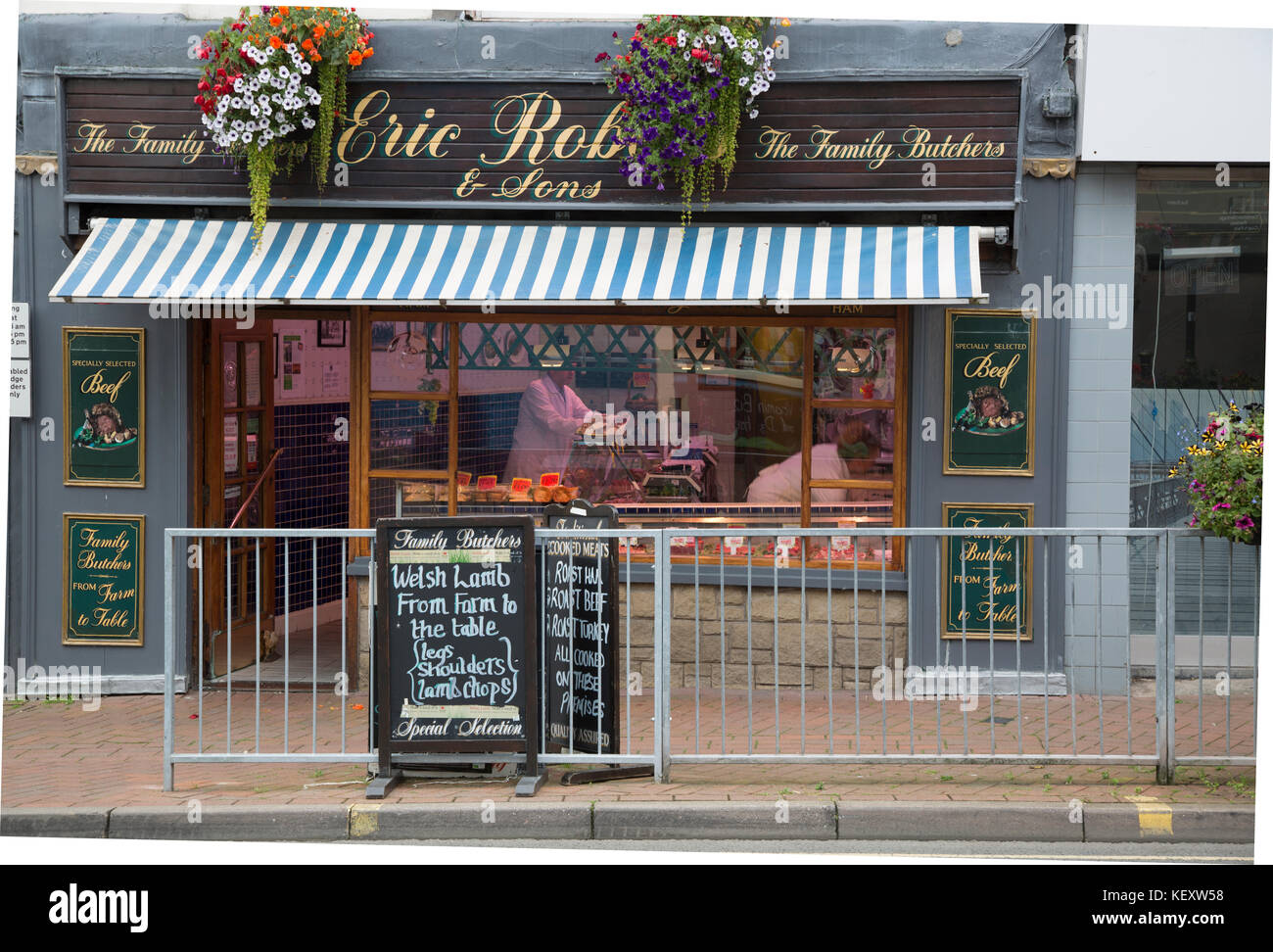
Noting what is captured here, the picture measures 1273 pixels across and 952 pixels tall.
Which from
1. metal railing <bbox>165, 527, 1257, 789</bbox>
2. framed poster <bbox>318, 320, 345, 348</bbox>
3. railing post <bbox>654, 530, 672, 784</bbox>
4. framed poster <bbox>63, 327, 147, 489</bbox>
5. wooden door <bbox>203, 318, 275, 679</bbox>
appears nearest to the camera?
railing post <bbox>654, 530, 672, 784</bbox>

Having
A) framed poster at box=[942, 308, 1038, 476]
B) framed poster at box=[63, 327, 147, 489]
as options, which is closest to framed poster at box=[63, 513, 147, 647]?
framed poster at box=[63, 327, 147, 489]

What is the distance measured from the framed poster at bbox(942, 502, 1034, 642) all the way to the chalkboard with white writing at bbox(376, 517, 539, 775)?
353 centimetres

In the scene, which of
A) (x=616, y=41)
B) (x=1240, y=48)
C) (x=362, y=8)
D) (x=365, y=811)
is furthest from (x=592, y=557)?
(x=1240, y=48)

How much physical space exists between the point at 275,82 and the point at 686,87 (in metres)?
2.69

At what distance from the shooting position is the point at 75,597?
9.73 metres

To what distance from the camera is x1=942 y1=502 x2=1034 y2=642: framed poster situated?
925cm

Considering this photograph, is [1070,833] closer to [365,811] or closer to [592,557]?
[592,557]

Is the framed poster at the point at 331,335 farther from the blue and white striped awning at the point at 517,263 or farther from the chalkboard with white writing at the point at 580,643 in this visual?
the chalkboard with white writing at the point at 580,643

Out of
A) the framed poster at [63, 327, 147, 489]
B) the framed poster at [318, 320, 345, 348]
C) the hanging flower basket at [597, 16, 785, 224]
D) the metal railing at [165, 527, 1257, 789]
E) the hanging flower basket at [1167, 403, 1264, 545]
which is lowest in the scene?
the metal railing at [165, 527, 1257, 789]

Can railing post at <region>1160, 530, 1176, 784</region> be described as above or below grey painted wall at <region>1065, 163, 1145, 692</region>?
below

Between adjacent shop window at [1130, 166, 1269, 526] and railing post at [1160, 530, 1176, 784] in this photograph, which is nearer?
railing post at [1160, 530, 1176, 784]

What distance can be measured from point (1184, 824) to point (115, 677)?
277 inches

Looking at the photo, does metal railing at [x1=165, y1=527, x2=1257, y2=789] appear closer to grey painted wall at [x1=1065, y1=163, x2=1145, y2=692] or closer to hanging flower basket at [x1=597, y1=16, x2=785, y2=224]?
grey painted wall at [x1=1065, y1=163, x2=1145, y2=692]

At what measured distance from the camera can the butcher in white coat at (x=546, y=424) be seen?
990cm
